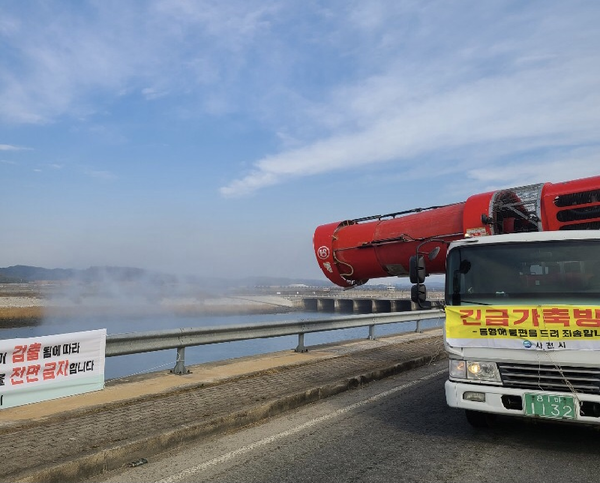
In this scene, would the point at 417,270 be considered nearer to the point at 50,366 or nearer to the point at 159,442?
the point at 159,442

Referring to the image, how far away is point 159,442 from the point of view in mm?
4586

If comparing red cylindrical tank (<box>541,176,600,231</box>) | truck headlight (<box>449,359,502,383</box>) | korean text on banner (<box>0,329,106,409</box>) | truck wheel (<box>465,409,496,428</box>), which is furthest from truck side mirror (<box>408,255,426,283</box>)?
korean text on banner (<box>0,329,106,409</box>)

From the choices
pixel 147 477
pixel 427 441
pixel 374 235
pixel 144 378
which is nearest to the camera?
pixel 147 477

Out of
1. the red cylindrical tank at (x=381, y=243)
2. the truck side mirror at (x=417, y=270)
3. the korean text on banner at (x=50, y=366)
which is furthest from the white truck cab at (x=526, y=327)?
the korean text on banner at (x=50, y=366)

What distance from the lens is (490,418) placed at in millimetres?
5160

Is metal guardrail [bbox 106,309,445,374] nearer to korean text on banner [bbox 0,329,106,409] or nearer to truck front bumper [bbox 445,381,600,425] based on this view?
korean text on banner [bbox 0,329,106,409]

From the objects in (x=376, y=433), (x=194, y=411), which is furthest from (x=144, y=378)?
(x=376, y=433)

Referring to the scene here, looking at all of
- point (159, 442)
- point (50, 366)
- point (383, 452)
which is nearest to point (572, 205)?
point (383, 452)

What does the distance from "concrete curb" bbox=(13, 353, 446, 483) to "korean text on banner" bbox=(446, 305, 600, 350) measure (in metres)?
2.65

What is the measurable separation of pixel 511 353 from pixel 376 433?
5.85 feet

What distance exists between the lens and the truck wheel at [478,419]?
500 centimetres

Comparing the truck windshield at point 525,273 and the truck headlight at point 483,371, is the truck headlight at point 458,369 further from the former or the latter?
the truck windshield at point 525,273

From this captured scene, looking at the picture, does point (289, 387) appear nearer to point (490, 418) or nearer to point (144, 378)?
point (144, 378)

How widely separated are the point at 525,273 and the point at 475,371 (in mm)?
1255
